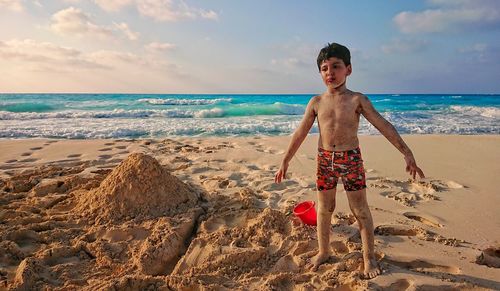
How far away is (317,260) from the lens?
8.49 feet

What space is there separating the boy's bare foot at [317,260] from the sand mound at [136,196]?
4.86 feet

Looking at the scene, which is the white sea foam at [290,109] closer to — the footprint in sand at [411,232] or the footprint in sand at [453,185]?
the footprint in sand at [453,185]

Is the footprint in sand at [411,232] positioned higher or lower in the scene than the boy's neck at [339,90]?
lower

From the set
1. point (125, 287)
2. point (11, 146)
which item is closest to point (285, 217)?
point (125, 287)

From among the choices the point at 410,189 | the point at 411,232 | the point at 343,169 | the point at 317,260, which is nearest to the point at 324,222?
the point at 317,260

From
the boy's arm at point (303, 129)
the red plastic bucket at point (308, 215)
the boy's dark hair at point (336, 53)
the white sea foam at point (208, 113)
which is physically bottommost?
the red plastic bucket at point (308, 215)

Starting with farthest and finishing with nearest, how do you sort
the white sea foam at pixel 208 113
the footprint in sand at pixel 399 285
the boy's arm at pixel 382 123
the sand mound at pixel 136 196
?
the white sea foam at pixel 208 113, the sand mound at pixel 136 196, the boy's arm at pixel 382 123, the footprint in sand at pixel 399 285

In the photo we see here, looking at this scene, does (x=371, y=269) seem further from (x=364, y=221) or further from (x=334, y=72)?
(x=334, y=72)

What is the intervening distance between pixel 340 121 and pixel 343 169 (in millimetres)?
342

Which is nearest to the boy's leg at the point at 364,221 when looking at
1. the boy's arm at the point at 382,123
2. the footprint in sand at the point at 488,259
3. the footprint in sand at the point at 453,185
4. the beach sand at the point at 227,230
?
the beach sand at the point at 227,230

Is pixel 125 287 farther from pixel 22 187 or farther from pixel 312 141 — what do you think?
pixel 312 141

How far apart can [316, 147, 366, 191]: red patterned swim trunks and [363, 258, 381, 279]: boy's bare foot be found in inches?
20.0

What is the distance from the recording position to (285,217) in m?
3.27

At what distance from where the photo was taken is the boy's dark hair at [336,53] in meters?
2.40
